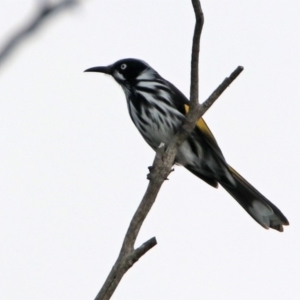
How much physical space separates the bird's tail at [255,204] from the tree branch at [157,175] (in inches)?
81.3

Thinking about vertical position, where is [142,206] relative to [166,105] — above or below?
below

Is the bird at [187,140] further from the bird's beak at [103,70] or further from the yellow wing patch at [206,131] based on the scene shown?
the bird's beak at [103,70]

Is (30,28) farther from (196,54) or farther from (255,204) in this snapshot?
(255,204)

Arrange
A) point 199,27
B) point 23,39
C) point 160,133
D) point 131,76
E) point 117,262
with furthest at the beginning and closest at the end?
point 131,76, point 160,133, point 199,27, point 117,262, point 23,39

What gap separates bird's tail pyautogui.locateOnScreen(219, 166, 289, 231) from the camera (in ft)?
19.1

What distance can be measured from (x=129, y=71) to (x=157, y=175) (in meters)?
3.09

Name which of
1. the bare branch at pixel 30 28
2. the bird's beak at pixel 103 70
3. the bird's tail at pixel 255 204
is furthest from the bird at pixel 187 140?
the bare branch at pixel 30 28

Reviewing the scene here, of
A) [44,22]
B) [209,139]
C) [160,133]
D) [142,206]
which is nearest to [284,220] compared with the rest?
[209,139]

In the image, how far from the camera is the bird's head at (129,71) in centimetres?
627

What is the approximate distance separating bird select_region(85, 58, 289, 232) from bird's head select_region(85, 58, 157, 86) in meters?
0.03

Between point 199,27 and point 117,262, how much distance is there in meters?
1.55

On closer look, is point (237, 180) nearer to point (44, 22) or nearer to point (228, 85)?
point (228, 85)

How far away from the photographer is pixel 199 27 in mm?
3766

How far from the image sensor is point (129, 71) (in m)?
6.41
